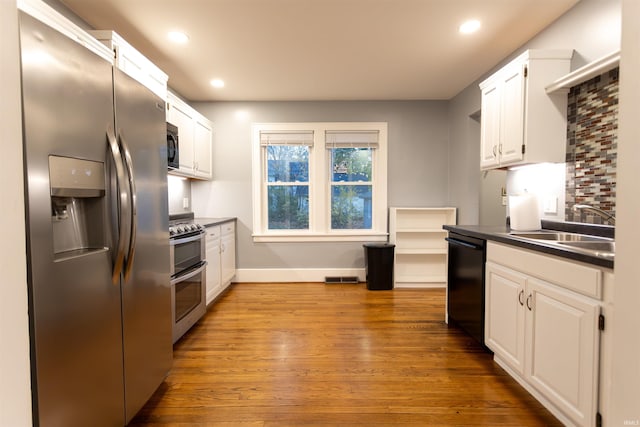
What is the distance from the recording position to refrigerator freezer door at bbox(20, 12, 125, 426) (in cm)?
102

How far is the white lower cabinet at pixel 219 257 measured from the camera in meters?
3.40

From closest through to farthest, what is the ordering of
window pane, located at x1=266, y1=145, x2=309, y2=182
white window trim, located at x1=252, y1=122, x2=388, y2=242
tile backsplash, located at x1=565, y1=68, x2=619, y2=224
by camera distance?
Result: tile backsplash, located at x1=565, y1=68, x2=619, y2=224
white window trim, located at x1=252, y1=122, x2=388, y2=242
window pane, located at x1=266, y1=145, x2=309, y2=182

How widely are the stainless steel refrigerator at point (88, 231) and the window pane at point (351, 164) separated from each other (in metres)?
3.09

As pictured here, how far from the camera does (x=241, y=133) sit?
4496 mm

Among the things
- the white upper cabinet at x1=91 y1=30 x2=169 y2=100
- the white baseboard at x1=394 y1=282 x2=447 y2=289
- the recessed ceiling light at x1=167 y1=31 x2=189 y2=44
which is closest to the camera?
the white upper cabinet at x1=91 y1=30 x2=169 y2=100

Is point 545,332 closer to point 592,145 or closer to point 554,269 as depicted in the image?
point 554,269

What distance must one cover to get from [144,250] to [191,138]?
238 cm

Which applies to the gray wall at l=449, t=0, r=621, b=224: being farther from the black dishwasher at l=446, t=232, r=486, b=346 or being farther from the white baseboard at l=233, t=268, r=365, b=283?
the white baseboard at l=233, t=268, r=365, b=283

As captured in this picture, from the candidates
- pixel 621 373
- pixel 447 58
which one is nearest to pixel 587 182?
pixel 447 58

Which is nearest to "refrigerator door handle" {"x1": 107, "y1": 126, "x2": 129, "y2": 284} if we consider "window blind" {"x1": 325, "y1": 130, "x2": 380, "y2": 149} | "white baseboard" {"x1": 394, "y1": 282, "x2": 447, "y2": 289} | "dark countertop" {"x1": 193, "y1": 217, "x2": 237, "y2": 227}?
"dark countertop" {"x1": 193, "y1": 217, "x2": 237, "y2": 227}

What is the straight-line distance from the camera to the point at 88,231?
1.32 m

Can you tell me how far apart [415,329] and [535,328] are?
1.24m

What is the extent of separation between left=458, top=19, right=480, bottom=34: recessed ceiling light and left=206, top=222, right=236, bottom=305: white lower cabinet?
9.78 ft

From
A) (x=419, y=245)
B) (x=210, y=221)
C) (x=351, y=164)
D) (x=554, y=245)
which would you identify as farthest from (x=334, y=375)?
(x=351, y=164)
